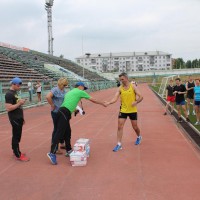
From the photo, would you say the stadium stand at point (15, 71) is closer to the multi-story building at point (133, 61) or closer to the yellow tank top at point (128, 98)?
the yellow tank top at point (128, 98)

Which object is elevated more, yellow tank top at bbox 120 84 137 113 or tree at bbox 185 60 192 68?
tree at bbox 185 60 192 68

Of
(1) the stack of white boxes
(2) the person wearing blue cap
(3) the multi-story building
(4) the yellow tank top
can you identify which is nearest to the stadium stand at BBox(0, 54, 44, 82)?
(4) the yellow tank top

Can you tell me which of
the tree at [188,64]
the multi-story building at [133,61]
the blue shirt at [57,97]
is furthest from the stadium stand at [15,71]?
the tree at [188,64]

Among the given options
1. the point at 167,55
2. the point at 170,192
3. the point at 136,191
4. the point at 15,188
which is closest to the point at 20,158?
the point at 15,188

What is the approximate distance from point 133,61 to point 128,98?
153 meters

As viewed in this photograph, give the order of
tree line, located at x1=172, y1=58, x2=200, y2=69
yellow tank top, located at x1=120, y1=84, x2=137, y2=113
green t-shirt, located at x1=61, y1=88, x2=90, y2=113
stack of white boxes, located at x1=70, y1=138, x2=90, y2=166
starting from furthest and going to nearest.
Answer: tree line, located at x1=172, y1=58, x2=200, y2=69
yellow tank top, located at x1=120, y1=84, x2=137, y2=113
green t-shirt, located at x1=61, y1=88, x2=90, y2=113
stack of white boxes, located at x1=70, y1=138, x2=90, y2=166

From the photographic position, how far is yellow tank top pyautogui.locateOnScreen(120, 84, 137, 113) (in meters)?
7.45

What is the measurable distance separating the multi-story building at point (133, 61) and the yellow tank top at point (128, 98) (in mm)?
146658

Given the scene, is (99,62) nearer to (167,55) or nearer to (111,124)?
(167,55)

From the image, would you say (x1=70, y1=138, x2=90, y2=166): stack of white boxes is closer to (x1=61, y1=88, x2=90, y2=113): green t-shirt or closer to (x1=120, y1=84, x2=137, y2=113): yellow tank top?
(x1=61, y1=88, x2=90, y2=113): green t-shirt

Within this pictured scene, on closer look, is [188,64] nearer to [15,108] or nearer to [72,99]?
[72,99]

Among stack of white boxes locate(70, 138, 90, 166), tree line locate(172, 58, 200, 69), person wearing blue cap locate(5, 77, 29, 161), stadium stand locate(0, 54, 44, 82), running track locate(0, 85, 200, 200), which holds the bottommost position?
running track locate(0, 85, 200, 200)

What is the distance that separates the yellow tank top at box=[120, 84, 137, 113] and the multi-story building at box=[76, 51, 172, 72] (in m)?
147

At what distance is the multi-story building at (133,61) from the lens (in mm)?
154875
